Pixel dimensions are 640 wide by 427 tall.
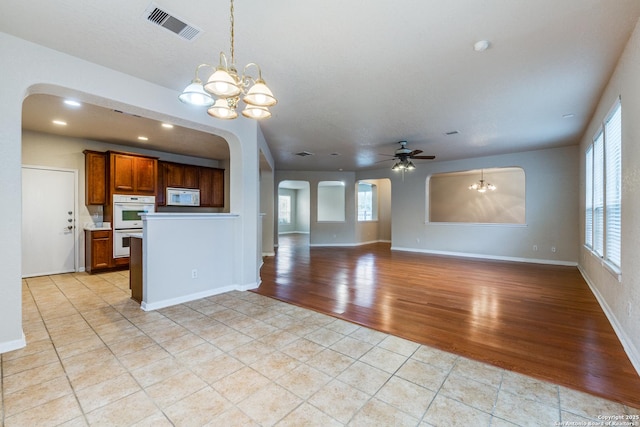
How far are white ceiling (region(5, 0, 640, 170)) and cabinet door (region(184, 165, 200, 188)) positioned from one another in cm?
276

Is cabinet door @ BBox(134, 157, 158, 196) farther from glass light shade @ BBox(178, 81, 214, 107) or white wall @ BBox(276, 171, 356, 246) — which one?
glass light shade @ BBox(178, 81, 214, 107)

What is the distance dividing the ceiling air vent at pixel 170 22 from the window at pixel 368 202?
999 cm

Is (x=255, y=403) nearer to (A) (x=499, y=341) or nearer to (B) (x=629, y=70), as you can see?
(A) (x=499, y=341)

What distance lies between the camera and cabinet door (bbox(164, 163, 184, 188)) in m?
6.64

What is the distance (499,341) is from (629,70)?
2680 millimetres

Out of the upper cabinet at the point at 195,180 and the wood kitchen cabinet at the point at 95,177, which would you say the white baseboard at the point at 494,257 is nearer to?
the upper cabinet at the point at 195,180

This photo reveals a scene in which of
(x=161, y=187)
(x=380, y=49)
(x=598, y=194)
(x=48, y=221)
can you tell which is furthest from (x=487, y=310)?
(x=48, y=221)

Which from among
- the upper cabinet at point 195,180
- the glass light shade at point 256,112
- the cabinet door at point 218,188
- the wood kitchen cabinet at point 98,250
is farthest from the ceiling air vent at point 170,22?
the cabinet door at point 218,188

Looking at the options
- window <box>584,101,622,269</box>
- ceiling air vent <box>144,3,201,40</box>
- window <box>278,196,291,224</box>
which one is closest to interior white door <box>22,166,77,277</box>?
ceiling air vent <box>144,3,201,40</box>

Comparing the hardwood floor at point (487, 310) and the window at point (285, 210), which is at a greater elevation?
the window at point (285, 210)

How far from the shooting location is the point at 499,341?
2.65 metres

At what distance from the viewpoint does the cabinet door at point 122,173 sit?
18.4ft

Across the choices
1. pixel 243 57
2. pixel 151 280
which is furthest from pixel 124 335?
pixel 243 57

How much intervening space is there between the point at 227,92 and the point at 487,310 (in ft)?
12.3
